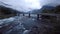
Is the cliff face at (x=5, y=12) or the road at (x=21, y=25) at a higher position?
the cliff face at (x=5, y=12)

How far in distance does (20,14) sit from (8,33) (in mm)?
336

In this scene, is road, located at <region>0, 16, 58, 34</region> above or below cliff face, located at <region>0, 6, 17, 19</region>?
below

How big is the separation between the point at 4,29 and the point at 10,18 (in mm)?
201

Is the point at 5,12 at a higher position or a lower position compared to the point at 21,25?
higher

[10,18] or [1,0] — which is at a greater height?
[1,0]

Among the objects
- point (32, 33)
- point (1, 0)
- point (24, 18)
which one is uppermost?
point (1, 0)

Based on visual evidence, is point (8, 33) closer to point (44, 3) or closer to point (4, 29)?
point (4, 29)

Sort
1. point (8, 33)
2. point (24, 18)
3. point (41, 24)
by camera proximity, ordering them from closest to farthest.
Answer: point (8, 33) → point (41, 24) → point (24, 18)

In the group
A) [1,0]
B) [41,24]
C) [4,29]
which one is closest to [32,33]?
[41,24]

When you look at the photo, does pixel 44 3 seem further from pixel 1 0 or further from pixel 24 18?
pixel 1 0

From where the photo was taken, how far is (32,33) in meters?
0.96

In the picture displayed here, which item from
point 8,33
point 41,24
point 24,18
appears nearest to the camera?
point 8,33

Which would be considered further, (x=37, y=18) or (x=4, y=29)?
(x=37, y=18)

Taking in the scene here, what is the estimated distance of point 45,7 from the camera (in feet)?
3.77
